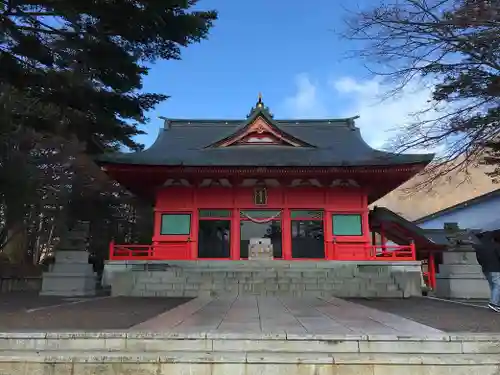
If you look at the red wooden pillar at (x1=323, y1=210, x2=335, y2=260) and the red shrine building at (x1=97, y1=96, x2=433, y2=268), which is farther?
the red wooden pillar at (x1=323, y1=210, x2=335, y2=260)

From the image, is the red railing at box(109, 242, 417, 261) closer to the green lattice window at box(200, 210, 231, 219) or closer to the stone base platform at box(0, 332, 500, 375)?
the green lattice window at box(200, 210, 231, 219)

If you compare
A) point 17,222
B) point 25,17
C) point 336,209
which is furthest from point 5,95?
point 336,209

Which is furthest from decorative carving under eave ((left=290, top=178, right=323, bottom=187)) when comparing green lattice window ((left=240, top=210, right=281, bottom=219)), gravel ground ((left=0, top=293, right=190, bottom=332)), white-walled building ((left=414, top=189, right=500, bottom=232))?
white-walled building ((left=414, top=189, right=500, bottom=232))

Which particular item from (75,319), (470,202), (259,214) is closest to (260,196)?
(259,214)

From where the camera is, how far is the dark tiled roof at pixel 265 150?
15.9 m

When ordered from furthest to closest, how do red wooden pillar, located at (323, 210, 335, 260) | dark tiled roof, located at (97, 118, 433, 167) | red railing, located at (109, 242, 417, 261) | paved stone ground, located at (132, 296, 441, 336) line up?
red wooden pillar, located at (323, 210, 335, 260)
dark tiled roof, located at (97, 118, 433, 167)
red railing, located at (109, 242, 417, 261)
paved stone ground, located at (132, 296, 441, 336)

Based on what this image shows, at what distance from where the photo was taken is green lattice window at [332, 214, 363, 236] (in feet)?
55.9

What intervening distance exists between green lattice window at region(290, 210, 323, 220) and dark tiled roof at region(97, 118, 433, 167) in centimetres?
215

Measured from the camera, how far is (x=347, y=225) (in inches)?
674

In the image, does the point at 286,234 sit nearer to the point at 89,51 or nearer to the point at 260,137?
the point at 260,137

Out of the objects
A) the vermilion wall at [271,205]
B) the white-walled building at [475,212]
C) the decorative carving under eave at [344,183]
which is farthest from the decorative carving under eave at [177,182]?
the white-walled building at [475,212]

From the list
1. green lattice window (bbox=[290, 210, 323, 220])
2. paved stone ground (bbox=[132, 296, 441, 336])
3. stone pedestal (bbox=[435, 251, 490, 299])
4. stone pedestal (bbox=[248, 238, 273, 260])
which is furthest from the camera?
green lattice window (bbox=[290, 210, 323, 220])

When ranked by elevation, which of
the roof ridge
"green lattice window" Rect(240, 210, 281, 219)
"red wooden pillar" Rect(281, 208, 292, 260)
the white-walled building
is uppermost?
the roof ridge

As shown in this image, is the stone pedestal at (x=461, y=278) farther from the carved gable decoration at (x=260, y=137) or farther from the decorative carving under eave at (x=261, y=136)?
the decorative carving under eave at (x=261, y=136)
